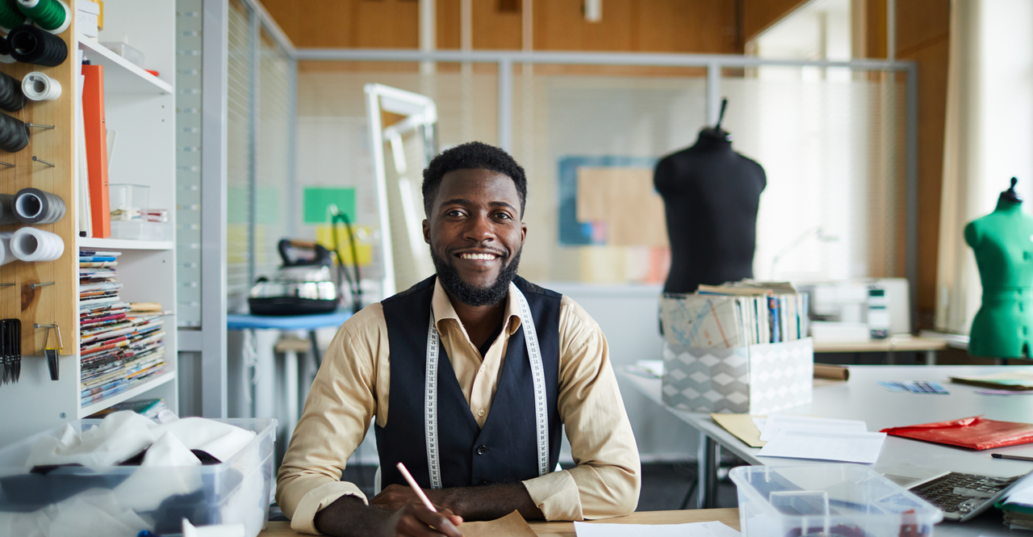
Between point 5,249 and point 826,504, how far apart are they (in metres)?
1.46

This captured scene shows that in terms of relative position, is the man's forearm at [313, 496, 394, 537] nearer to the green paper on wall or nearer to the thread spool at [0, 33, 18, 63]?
the thread spool at [0, 33, 18, 63]

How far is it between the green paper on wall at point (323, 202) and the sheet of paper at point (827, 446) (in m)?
2.80

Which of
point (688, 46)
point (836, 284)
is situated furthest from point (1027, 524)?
point (688, 46)

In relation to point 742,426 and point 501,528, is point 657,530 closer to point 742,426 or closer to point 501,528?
point 501,528

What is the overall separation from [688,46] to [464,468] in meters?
4.93

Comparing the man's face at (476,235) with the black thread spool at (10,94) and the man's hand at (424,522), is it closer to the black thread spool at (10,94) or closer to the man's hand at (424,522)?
the man's hand at (424,522)

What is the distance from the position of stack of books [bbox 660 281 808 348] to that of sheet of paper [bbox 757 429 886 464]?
280mm

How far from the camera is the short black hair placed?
4.31 feet


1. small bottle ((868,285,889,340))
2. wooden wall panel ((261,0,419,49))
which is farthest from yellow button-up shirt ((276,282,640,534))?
→ wooden wall panel ((261,0,419,49))

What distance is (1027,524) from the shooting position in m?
0.94

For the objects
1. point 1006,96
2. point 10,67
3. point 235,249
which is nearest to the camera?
point 10,67

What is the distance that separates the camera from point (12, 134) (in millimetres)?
1153

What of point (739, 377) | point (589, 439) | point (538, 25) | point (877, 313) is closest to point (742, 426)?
point (739, 377)

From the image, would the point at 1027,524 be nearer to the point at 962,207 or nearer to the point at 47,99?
the point at 47,99
